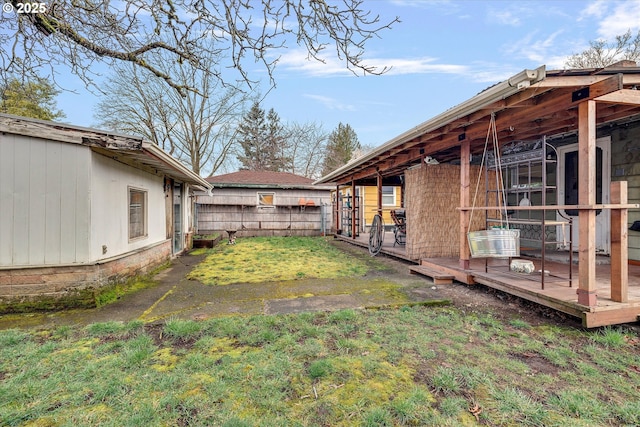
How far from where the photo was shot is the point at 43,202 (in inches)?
146

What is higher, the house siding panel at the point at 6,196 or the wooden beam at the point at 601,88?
the wooden beam at the point at 601,88

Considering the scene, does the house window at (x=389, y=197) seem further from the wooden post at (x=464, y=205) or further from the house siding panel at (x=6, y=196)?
the house siding panel at (x=6, y=196)

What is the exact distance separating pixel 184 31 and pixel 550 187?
5.18 metres

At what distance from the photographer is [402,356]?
2.36 metres

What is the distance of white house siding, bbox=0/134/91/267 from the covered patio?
4.90 metres

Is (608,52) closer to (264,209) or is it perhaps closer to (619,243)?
(619,243)

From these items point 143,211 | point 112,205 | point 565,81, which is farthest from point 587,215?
point 143,211

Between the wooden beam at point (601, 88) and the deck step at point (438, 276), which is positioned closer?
the wooden beam at point (601, 88)

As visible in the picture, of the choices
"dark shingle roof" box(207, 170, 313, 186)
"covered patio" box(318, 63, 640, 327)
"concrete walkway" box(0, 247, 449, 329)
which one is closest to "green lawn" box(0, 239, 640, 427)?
"concrete walkway" box(0, 247, 449, 329)

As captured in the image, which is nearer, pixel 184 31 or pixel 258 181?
pixel 184 31

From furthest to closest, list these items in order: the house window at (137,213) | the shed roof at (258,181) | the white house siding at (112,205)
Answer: the shed roof at (258,181)
the house window at (137,213)
the white house siding at (112,205)

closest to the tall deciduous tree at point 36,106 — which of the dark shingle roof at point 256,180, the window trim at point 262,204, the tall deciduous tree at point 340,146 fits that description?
the dark shingle roof at point 256,180

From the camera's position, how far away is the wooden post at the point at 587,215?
109 inches

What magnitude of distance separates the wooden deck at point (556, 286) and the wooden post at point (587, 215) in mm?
125
